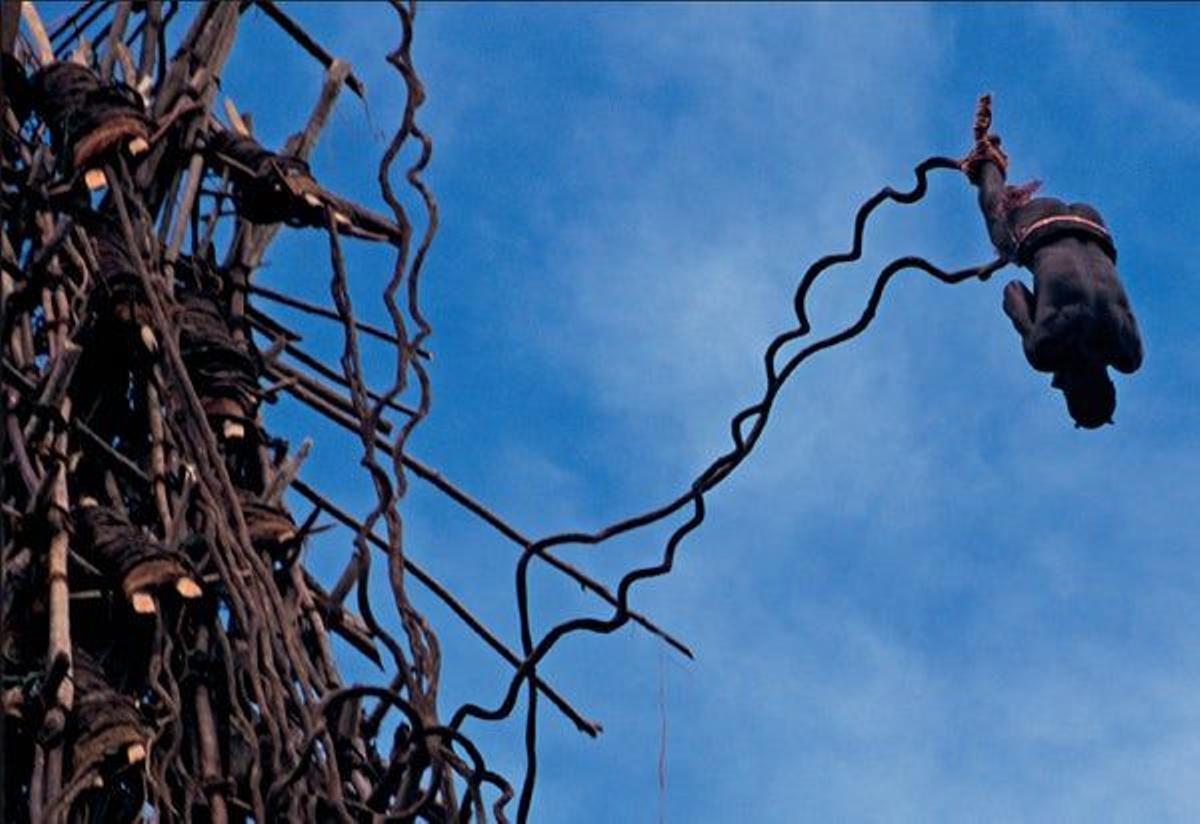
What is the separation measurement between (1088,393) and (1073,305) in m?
0.13

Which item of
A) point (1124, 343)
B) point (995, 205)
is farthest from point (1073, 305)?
point (995, 205)

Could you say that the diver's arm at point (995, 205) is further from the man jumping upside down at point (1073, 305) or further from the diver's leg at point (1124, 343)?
the diver's leg at point (1124, 343)

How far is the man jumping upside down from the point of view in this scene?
339 centimetres

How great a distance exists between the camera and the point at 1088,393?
3441 millimetres

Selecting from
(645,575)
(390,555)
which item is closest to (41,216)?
(390,555)

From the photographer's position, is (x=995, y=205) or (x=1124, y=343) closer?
(x=1124, y=343)

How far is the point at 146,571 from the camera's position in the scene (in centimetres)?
591

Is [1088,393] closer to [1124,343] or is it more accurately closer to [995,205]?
[1124,343]

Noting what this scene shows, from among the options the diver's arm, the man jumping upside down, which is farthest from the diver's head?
the diver's arm

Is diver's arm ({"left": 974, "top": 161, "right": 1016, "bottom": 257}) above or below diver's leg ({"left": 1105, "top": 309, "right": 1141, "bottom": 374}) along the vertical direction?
above

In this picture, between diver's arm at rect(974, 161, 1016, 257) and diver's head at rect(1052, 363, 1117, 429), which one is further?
diver's arm at rect(974, 161, 1016, 257)

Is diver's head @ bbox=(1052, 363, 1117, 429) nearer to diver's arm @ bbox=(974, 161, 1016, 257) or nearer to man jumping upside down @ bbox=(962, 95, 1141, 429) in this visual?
man jumping upside down @ bbox=(962, 95, 1141, 429)

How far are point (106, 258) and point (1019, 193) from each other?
351 cm

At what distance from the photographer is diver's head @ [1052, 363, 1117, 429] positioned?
3.42 m
